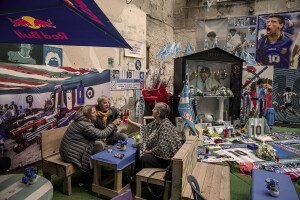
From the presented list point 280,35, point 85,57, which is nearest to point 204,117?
point 85,57

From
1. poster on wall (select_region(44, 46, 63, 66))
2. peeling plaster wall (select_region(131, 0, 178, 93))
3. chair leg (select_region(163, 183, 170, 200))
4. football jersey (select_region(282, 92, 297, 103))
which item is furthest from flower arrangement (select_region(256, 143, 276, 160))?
football jersey (select_region(282, 92, 297, 103))

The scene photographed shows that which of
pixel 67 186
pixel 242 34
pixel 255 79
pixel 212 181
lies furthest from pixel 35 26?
pixel 242 34

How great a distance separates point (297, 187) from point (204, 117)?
389cm

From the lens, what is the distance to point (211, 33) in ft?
33.9

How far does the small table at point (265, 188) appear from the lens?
255 cm

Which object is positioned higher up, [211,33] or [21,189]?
[211,33]

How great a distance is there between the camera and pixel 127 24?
6.71m

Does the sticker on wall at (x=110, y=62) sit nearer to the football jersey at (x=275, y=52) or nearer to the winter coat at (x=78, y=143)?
the winter coat at (x=78, y=143)

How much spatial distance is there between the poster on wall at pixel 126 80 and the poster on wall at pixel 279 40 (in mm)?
5943

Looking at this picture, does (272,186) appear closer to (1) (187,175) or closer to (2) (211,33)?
(1) (187,175)

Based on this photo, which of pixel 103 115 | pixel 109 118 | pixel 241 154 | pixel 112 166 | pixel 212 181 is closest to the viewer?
pixel 212 181

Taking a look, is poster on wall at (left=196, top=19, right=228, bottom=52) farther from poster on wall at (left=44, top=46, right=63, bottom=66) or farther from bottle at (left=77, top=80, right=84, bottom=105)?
poster on wall at (left=44, top=46, right=63, bottom=66)

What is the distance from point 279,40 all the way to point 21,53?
10.0m

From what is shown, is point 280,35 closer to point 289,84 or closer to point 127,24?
point 289,84
